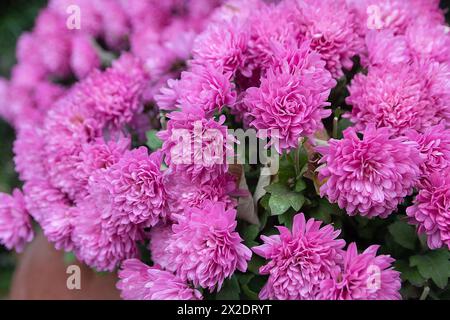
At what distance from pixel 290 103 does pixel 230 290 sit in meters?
0.33

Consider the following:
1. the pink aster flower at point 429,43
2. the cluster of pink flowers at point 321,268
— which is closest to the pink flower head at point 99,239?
the cluster of pink flowers at point 321,268

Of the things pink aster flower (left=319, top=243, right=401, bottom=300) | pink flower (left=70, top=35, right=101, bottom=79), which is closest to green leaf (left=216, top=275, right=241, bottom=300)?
pink aster flower (left=319, top=243, right=401, bottom=300)

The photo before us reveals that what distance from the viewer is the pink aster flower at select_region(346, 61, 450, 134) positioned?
799 millimetres

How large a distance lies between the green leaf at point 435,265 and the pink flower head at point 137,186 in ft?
1.36

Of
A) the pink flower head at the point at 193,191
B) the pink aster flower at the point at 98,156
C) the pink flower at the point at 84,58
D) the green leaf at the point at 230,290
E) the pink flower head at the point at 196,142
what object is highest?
the pink flower at the point at 84,58

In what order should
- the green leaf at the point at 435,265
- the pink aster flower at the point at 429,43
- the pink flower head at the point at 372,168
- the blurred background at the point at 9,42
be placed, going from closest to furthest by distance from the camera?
the pink flower head at the point at 372,168 → the green leaf at the point at 435,265 → the pink aster flower at the point at 429,43 → the blurred background at the point at 9,42

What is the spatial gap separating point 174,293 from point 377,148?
363 millimetres

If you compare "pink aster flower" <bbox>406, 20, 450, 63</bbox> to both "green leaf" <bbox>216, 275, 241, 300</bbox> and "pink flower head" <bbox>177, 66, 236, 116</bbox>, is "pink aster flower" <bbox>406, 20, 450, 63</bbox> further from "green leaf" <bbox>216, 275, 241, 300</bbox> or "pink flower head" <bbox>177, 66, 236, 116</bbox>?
"green leaf" <bbox>216, 275, 241, 300</bbox>

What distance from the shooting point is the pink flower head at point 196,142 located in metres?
0.75

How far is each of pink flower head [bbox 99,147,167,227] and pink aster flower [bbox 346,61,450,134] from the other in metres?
0.33

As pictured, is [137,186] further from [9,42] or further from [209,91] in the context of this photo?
[9,42]

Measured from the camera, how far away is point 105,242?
862mm

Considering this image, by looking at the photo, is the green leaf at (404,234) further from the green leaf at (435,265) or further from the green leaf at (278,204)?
the green leaf at (278,204)
